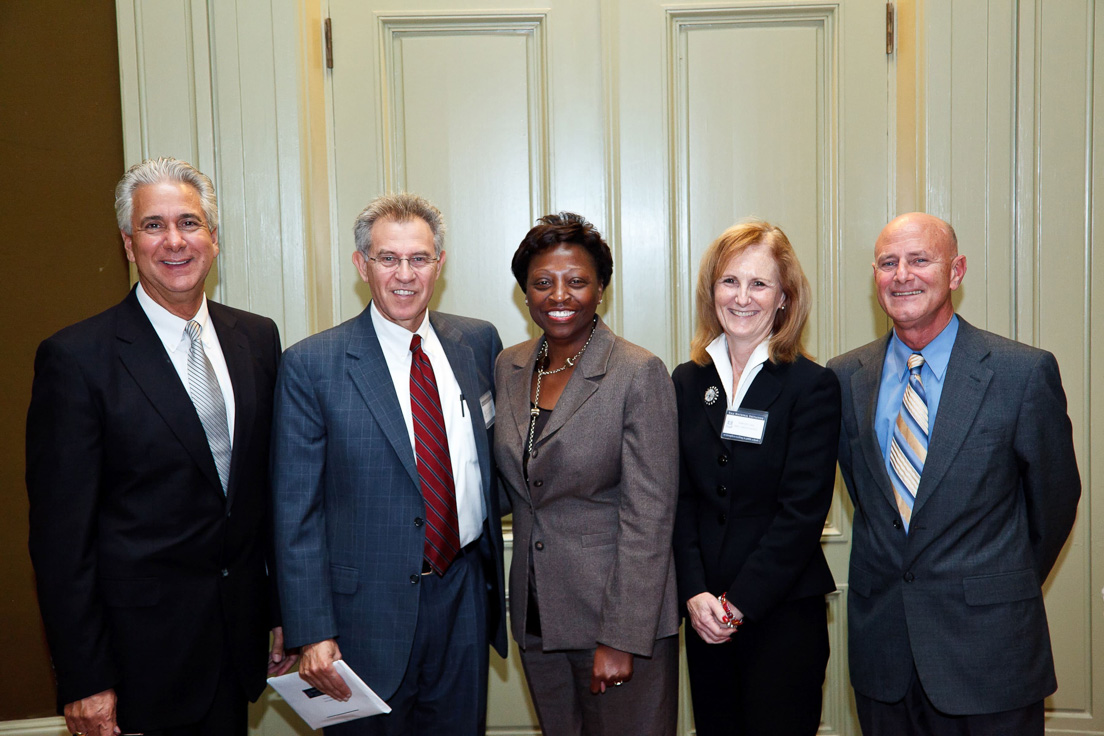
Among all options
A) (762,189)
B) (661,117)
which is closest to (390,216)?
(661,117)

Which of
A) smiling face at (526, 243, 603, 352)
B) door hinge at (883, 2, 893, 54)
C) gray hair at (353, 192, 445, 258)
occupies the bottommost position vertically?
smiling face at (526, 243, 603, 352)

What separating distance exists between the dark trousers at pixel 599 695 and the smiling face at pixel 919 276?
1161 mm

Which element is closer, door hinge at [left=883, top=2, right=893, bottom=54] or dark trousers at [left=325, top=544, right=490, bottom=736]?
dark trousers at [left=325, top=544, right=490, bottom=736]

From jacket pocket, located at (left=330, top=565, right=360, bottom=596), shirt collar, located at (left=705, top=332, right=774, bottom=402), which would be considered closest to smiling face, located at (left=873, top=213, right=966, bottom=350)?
shirt collar, located at (left=705, top=332, right=774, bottom=402)

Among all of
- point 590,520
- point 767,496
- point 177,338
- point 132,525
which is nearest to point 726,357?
point 767,496

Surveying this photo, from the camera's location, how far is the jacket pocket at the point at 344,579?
2152mm

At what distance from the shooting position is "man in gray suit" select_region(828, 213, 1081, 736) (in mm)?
2102

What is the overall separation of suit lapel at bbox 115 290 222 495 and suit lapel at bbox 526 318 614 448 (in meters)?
0.90

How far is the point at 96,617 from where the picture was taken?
1.93m

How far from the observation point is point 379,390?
7.14ft

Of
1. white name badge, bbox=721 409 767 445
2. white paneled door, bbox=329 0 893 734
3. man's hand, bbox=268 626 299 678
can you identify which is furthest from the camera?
white paneled door, bbox=329 0 893 734

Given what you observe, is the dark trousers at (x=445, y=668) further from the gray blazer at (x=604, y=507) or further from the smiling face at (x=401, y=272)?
the smiling face at (x=401, y=272)

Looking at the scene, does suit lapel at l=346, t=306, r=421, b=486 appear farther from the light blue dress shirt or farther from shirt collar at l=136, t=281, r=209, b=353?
the light blue dress shirt

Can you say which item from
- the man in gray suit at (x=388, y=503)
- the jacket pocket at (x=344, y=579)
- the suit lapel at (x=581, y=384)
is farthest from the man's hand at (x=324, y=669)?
the suit lapel at (x=581, y=384)
